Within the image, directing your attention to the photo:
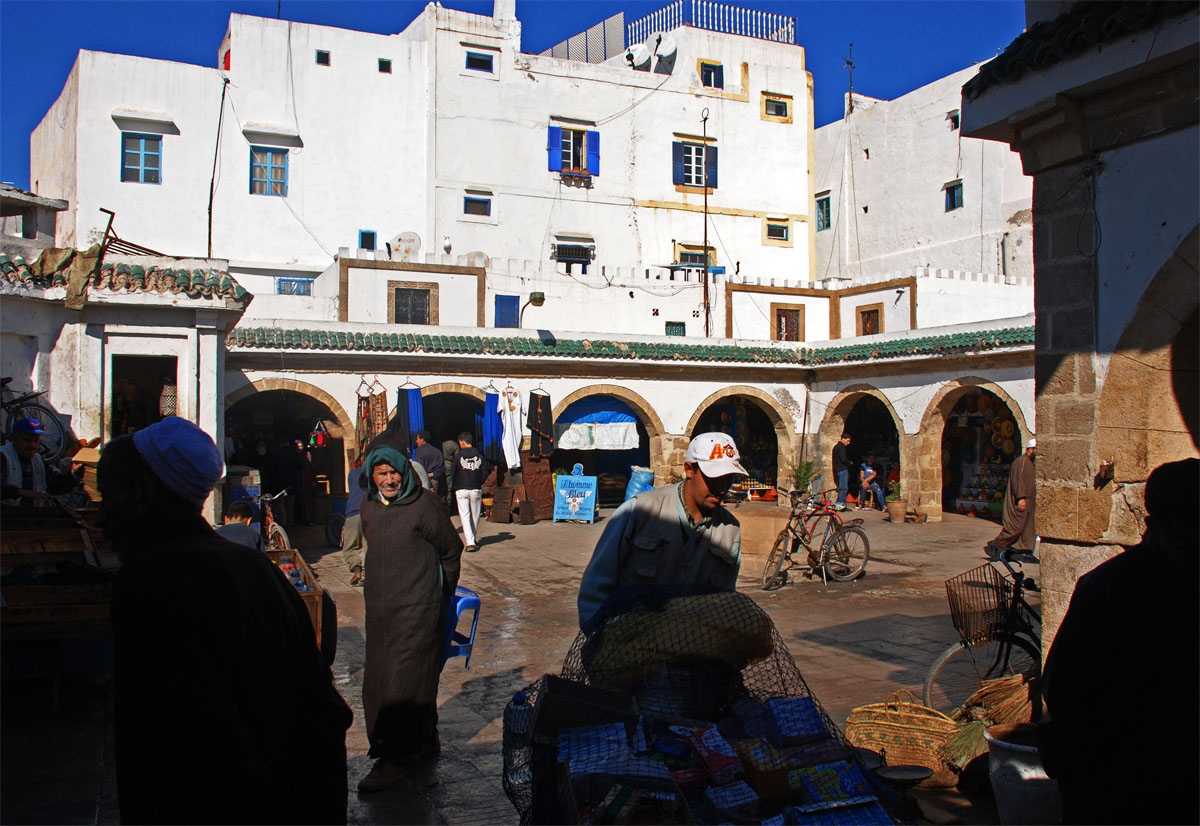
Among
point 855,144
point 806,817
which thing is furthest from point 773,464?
point 806,817

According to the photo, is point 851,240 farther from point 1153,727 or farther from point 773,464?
point 1153,727

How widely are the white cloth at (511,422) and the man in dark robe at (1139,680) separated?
16.5 meters

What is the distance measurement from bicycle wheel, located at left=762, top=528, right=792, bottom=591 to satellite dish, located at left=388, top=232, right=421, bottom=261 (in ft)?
46.7

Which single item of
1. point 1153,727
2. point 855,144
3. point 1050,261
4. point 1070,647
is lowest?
point 1153,727

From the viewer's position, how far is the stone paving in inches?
163

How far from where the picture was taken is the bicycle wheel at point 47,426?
9.67 meters

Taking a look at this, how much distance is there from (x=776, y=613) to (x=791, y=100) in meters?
24.7

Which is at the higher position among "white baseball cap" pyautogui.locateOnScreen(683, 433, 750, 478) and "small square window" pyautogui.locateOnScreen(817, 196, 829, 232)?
"small square window" pyautogui.locateOnScreen(817, 196, 829, 232)

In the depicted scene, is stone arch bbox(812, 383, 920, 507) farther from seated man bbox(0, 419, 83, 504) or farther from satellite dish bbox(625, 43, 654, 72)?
seated man bbox(0, 419, 83, 504)

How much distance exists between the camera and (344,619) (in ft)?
27.6

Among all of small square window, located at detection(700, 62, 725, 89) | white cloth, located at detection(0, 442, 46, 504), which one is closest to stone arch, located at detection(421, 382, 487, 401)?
white cloth, located at detection(0, 442, 46, 504)

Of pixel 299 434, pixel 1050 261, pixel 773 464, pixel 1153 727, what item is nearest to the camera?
pixel 1153 727

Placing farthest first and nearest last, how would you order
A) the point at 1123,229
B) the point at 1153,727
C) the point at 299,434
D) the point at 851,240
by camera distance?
1. the point at 851,240
2. the point at 299,434
3. the point at 1123,229
4. the point at 1153,727

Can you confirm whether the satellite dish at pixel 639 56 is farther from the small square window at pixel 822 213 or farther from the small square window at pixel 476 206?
the small square window at pixel 476 206
